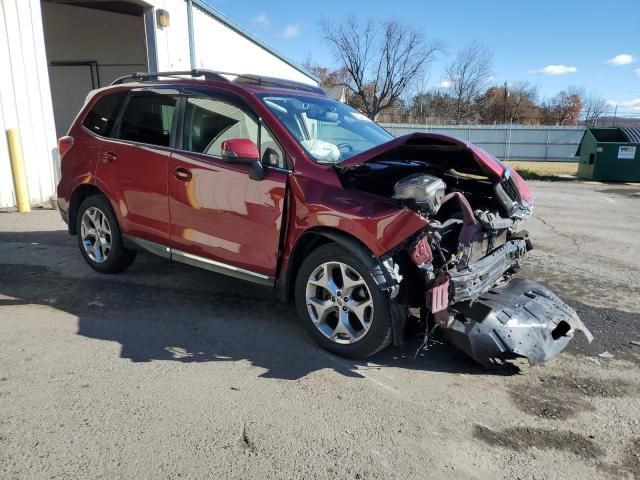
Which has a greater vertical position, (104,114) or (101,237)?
(104,114)

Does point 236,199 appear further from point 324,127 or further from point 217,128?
point 324,127

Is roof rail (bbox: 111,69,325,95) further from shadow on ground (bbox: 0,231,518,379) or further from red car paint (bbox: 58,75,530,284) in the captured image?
shadow on ground (bbox: 0,231,518,379)

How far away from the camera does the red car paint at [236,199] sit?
10.9 feet

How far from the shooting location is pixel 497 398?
10.2ft

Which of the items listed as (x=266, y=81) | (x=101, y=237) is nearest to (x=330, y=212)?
(x=266, y=81)

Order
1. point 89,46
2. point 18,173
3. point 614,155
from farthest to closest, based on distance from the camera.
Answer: point 614,155, point 89,46, point 18,173

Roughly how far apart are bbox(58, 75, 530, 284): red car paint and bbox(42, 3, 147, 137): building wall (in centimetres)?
1139

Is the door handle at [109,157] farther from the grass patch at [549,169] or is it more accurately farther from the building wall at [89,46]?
the grass patch at [549,169]

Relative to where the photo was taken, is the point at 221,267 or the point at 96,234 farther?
the point at 96,234

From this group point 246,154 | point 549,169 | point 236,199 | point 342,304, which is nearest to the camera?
point 342,304

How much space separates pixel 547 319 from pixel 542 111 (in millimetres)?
61592

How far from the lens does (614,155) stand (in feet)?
55.8

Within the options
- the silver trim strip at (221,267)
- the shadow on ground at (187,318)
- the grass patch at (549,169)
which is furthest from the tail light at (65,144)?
the grass patch at (549,169)

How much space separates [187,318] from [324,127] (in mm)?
2060
